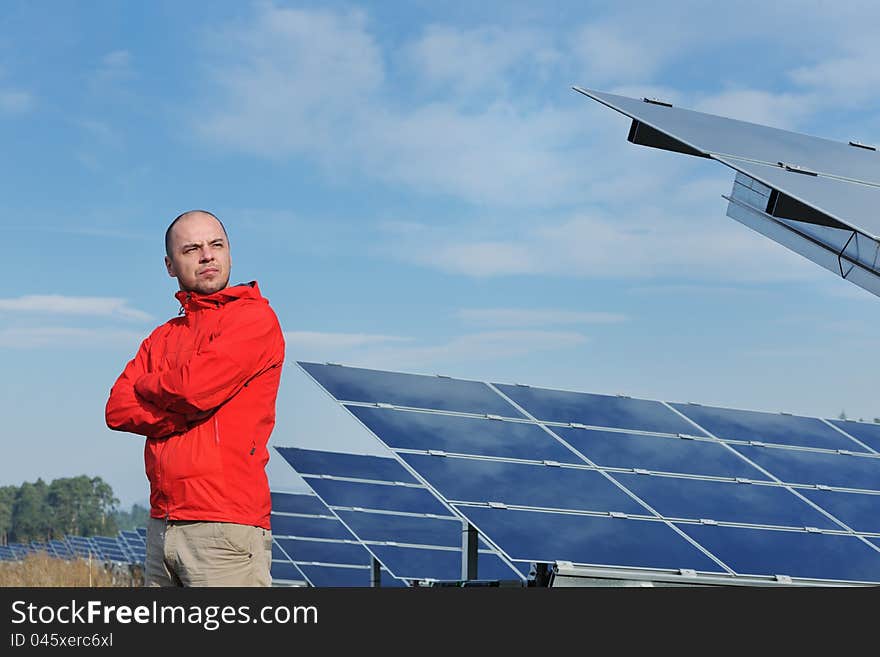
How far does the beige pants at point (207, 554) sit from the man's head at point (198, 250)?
101cm

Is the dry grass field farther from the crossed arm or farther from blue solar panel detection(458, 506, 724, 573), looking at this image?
the crossed arm

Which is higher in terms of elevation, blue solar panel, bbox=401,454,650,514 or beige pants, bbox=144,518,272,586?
blue solar panel, bbox=401,454,650,514

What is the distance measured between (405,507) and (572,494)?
7.23 meters

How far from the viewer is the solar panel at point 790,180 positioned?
19.3ft

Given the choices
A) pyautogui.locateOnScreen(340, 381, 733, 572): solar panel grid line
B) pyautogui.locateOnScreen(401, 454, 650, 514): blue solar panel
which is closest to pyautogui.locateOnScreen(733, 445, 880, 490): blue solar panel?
pyautogui.locateOnScreen(340, 381, 733, 572): solar panel grid line

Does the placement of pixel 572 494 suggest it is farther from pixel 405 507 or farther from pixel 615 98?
pixel 405 507

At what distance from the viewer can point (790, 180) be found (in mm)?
6133

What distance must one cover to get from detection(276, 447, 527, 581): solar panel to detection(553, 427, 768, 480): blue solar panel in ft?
11.1

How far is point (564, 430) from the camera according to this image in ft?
36.0

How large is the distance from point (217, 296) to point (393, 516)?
11.8m

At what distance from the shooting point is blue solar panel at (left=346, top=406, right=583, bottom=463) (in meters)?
10.1

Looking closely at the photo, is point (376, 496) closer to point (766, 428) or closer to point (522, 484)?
point (766, 428)

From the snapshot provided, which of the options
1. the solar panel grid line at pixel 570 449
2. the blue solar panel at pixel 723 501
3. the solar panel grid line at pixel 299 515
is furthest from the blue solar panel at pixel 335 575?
the blue solar panel at pixel 723 501
